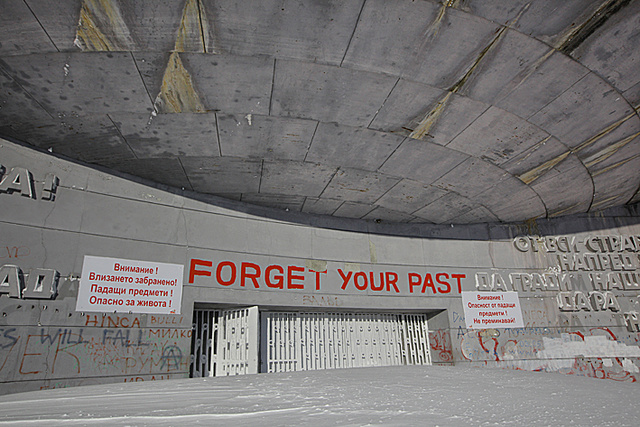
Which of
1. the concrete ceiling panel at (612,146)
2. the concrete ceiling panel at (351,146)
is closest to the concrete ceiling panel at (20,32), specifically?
the concrete ceiling panel at (351,146)

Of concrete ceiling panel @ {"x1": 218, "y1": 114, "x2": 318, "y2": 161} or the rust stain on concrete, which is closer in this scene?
concrete ceiling panel @ {"x1": 218, "y1": 114, "x2": 318, "y2": 161}

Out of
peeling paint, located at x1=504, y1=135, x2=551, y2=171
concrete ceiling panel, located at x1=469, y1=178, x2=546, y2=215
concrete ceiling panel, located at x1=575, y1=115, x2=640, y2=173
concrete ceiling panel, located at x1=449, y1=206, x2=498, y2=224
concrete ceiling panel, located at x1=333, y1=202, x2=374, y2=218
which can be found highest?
concrete ceiling panel, located at x1=575, y1=115, x2=640, y2=173

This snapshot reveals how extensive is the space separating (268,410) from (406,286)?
332 inches

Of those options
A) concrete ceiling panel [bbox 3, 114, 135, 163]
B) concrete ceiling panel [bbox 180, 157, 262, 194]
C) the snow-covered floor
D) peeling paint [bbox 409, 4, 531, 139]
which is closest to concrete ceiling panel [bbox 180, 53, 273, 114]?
concrete ceiling panel [bbox 180, 157, 262, 194]

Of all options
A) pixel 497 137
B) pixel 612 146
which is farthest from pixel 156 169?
pixel 612 146

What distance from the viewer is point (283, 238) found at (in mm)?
9570

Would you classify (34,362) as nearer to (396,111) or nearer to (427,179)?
(396,111)

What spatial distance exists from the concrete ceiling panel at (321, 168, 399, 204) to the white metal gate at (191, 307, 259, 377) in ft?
10.5

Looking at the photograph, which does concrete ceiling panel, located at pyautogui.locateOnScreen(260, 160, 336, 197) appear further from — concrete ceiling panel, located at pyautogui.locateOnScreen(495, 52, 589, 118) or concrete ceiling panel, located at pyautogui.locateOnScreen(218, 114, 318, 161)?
concrete ceiling panel, located at pyautogui.locateOnScreen(495, 52, 589, 118)

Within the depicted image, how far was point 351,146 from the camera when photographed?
7488mm

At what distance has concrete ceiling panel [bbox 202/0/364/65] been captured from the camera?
479 centimetres

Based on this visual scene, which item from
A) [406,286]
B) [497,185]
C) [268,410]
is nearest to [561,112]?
[497,185]

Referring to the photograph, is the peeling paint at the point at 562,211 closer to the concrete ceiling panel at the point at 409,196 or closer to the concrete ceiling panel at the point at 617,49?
the concrete ceiling panel at the point at 409,196

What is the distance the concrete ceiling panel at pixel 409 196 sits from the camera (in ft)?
29.6
